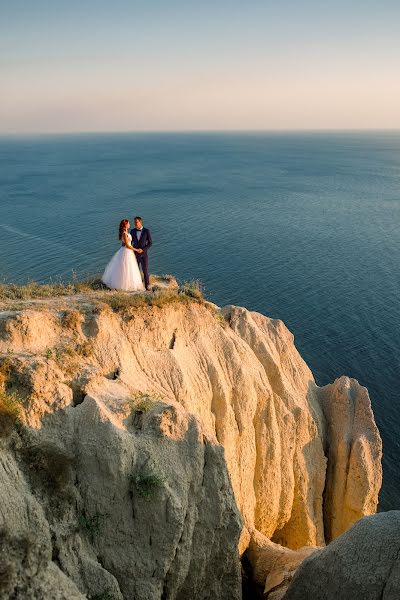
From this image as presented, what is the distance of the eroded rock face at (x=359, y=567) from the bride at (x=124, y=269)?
487 inches

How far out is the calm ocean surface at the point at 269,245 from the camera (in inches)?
1725

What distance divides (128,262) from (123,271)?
1.43 feet

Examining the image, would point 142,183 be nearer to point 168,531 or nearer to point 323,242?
point 323,242

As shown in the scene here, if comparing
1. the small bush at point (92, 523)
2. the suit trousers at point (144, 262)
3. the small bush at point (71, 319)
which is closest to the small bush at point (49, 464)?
the small bush at point (92, 523)

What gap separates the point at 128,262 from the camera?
20.7 meters

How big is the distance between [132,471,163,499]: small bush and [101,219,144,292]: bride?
914 centimetres

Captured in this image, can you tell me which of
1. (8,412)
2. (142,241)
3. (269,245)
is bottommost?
(269,245)

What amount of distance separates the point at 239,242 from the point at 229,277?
1372cm

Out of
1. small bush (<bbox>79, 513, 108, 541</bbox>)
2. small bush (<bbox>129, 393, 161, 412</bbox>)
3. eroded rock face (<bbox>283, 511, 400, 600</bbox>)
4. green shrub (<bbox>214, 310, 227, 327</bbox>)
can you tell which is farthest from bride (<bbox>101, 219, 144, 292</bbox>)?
eroded rock face (<bbox>283, 511, 400, 600</bbox>)

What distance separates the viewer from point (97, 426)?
13.9m

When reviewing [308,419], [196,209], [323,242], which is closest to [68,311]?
[308,419]

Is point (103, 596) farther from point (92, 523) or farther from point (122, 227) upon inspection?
point (122, 227)

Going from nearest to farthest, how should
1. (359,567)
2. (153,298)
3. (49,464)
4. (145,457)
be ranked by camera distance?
(49,464)
(145,457)
(359,567)
(153,298)

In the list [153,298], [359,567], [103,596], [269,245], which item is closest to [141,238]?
[153,298]
